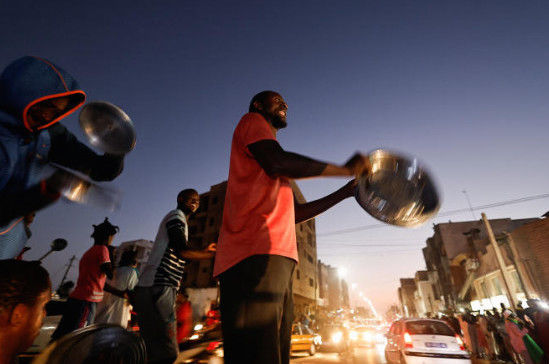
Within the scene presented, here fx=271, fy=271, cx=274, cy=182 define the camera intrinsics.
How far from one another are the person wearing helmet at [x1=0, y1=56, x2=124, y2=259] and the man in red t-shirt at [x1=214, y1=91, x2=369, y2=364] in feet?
3.83

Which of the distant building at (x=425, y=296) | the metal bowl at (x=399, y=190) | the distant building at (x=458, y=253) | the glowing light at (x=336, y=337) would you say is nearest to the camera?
the metal bowl at (x=399, y=190)

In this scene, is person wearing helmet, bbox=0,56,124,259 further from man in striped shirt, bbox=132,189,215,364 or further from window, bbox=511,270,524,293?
window, bbox=511,270,524,293

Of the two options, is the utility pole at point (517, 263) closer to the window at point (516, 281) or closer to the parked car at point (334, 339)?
the window at point (516, 281)

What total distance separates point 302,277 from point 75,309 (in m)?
45.6

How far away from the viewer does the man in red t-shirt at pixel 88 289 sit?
344 centimetres

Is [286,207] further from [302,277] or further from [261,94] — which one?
[302,277]

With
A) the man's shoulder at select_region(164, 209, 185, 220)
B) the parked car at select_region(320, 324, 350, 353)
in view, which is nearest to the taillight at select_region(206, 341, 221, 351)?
the man's shoulder at select_region(164, 209, 185, 220)

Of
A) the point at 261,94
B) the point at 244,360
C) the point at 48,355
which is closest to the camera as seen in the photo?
the point at 244,360

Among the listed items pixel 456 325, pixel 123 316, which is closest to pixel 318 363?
pixel 123 316

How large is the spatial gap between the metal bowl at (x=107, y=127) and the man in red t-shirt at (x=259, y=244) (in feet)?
4.88

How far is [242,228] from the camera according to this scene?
1398 mm

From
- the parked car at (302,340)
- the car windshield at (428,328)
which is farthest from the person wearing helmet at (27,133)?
the parked car at (302,340)

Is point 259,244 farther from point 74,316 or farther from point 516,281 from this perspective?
point 516,281

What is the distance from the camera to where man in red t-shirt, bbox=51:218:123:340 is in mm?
3436
